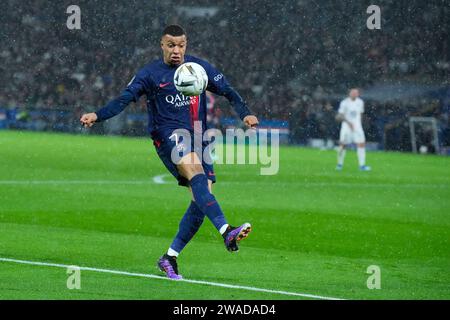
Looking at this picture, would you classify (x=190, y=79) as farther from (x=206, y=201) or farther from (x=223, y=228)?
(x=223, y=228)

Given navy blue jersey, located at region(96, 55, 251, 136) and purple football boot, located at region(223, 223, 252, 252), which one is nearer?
purple football boot, located at region(223, 223, 252, 252)

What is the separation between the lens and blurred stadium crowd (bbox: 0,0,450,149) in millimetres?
41500

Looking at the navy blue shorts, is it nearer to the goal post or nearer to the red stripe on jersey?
the red stripe on jersey

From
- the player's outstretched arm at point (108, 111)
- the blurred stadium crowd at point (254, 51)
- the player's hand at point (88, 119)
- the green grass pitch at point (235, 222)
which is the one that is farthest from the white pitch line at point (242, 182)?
the blurred stadium crowd at point (254, 51)

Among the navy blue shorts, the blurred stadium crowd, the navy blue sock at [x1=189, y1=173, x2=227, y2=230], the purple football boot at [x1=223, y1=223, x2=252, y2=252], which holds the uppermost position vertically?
the blurred stadium crowd

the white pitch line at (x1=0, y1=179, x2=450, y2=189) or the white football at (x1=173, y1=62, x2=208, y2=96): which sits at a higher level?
the white football at (x1=173, y1=62, x2=208, y2=96)

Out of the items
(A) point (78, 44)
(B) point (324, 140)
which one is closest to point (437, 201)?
(B) point (324, 140)

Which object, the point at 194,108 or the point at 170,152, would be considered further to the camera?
the point at 194,108

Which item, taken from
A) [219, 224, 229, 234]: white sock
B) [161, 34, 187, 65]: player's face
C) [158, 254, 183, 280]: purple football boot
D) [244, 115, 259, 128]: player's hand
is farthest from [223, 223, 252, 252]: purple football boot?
[161, 34, 187, 65]: player's face

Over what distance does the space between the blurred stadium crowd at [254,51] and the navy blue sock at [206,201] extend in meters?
29.8

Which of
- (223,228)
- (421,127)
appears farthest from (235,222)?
(421,127)

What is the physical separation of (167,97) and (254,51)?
113 feet

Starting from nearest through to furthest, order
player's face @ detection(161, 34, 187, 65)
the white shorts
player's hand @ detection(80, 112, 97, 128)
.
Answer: player's hand @ detection(80, 112, 97, 128)
player's face @ detection(161, 34, 187, 65)
the white shorts

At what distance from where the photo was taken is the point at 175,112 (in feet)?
32.6
